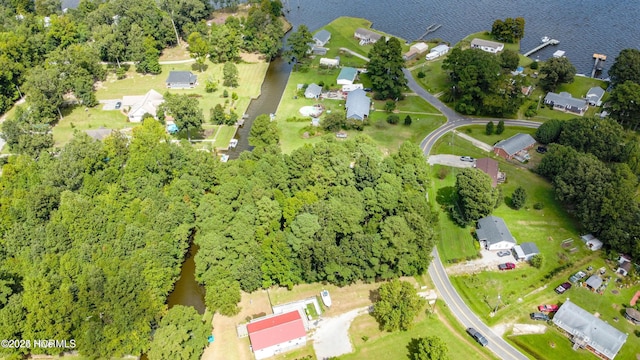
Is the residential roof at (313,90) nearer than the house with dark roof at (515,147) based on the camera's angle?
No

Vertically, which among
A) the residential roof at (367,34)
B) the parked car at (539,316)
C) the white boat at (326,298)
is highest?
the residential roof at (367,34)

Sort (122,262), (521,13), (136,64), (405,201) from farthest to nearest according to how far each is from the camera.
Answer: (521,13), (136,64), (405,201), (122,262)

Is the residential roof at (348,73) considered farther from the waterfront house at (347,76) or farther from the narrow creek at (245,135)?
the narrow creek at (245,135)

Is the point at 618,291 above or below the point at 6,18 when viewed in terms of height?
below

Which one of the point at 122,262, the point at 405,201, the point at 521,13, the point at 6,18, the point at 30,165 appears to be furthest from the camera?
the point at 521,13

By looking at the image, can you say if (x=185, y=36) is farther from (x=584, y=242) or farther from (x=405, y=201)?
(x=584, y=242)

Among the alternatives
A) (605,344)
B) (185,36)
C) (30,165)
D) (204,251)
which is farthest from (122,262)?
(185,36)

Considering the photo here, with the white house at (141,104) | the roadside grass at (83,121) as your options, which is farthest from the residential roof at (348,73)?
the roadside grass at (83,121)
